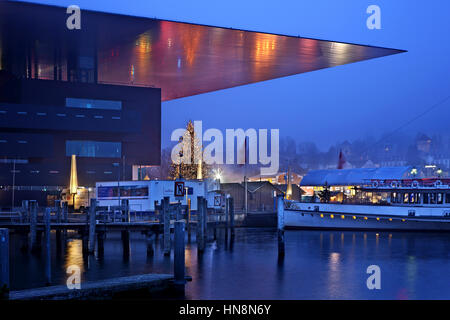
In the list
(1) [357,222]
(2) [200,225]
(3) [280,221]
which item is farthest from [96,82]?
(3) [280,221]

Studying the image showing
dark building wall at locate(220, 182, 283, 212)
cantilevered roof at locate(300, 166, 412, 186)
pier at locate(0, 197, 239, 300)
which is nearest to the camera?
pier at locate(0, 197, 239, 300)

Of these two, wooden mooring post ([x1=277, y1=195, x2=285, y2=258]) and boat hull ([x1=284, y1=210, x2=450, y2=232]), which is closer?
wooden mooring post ([x1=277, y1=195, x2=285, y2=258])

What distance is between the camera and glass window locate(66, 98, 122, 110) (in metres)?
62.8

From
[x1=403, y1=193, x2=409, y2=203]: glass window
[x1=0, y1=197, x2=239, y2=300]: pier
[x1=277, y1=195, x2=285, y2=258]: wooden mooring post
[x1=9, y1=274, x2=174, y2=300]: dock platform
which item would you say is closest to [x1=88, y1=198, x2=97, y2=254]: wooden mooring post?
[x1=0, y1=197, x2=239, y2=300]: pier

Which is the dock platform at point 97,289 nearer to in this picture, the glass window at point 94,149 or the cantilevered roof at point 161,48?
the cantilevered roof at point 161,48

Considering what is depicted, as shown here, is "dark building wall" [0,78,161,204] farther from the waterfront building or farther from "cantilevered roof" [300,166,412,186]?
"cantilevered roof" [300,166,412,186]

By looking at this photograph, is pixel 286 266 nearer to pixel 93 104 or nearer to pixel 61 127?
pixel 61 127

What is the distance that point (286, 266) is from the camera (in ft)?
105

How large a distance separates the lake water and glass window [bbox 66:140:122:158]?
18.6m

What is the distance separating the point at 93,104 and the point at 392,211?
33.9 meters

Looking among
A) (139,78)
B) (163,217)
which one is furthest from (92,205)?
(139,78)

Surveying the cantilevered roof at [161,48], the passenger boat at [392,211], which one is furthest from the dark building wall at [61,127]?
the passenger boat at [392,211]

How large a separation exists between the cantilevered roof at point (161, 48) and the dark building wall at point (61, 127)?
142 inches
